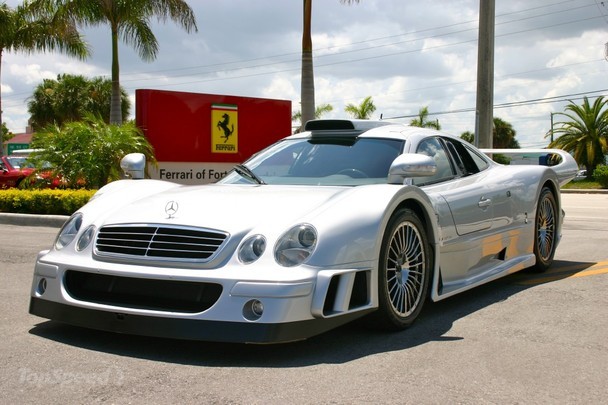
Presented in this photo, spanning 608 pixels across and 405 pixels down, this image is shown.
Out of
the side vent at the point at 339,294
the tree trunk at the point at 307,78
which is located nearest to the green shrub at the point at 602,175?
the tree trunk at the point at 307,78

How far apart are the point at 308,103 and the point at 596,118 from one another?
28.3 m

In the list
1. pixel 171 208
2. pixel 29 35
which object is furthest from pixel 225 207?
pixel 29 35

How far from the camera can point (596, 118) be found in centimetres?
4134

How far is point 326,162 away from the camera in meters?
5.55

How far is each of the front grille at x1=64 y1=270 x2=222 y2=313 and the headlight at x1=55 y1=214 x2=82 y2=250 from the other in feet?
1.06

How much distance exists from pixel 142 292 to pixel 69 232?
87 centimetres

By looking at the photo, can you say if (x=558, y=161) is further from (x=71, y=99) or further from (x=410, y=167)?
(x=71, y=99)

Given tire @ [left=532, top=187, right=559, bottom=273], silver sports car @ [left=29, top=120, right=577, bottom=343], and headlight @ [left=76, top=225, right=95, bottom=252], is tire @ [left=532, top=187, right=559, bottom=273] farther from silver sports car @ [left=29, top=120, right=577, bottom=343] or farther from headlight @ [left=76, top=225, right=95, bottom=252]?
headlight @ [left=76, top=225, right=95, bottom=252]

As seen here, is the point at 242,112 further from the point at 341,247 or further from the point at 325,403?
the point at 325,403

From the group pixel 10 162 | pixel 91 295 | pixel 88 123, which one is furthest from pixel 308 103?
pixel 91 295

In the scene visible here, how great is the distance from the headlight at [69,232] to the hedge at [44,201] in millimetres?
8134

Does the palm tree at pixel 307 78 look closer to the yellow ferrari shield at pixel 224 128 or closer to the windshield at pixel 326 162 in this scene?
the yellow ferrari shield at pixel 224 128

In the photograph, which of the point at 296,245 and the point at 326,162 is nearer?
the point at 296,245

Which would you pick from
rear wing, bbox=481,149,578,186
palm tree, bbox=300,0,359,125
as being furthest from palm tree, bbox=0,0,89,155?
rear wing, bbox=481,149,578,186
